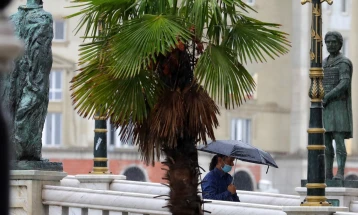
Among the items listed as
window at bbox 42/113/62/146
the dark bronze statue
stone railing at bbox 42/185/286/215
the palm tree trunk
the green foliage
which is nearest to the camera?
the palm tree trunk

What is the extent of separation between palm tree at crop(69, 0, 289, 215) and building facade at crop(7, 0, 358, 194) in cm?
5251

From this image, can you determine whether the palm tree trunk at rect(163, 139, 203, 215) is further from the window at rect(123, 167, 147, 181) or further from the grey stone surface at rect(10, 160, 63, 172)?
the window at rect(123, 167, 147, 181)

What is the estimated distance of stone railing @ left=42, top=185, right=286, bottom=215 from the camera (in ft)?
41.9

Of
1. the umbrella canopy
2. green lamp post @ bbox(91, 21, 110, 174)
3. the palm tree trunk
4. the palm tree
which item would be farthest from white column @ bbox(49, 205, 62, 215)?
green lamp post @ bbox(91, 21, 110, 174)

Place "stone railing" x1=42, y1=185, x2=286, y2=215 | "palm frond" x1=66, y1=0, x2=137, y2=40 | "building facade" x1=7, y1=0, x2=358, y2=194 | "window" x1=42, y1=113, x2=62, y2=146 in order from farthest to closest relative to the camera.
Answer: "window" x1=42, y1=113, x2=62, y2=146 → "building facade" x1=7, y1=0, x2=358, y2=194 → "stone railing" x1=42, y1=185, x2=286, y2=215 → "palm frond" x1=66, y1=0, x2=137, y2=40

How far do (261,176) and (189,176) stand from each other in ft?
189

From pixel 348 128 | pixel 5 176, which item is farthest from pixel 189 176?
pixel 348 128

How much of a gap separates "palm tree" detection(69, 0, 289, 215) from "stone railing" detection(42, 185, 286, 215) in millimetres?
2088

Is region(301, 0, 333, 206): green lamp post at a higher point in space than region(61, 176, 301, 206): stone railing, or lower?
higher

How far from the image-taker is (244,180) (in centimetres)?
6725

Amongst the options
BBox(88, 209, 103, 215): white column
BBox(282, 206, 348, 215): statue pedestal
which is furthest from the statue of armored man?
BBox(282, 206, 348, 215): statue pedestal

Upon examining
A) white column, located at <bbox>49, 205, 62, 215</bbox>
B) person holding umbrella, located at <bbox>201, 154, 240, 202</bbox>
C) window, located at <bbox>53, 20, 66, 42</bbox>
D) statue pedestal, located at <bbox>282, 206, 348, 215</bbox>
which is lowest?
white column, located at <bbox>49, 205, 62, 215</bbox>

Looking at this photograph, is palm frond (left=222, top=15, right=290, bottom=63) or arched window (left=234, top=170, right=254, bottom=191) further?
arched window (left=234, top=170, right=254, bottom=191)

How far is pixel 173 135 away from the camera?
10211 mm
